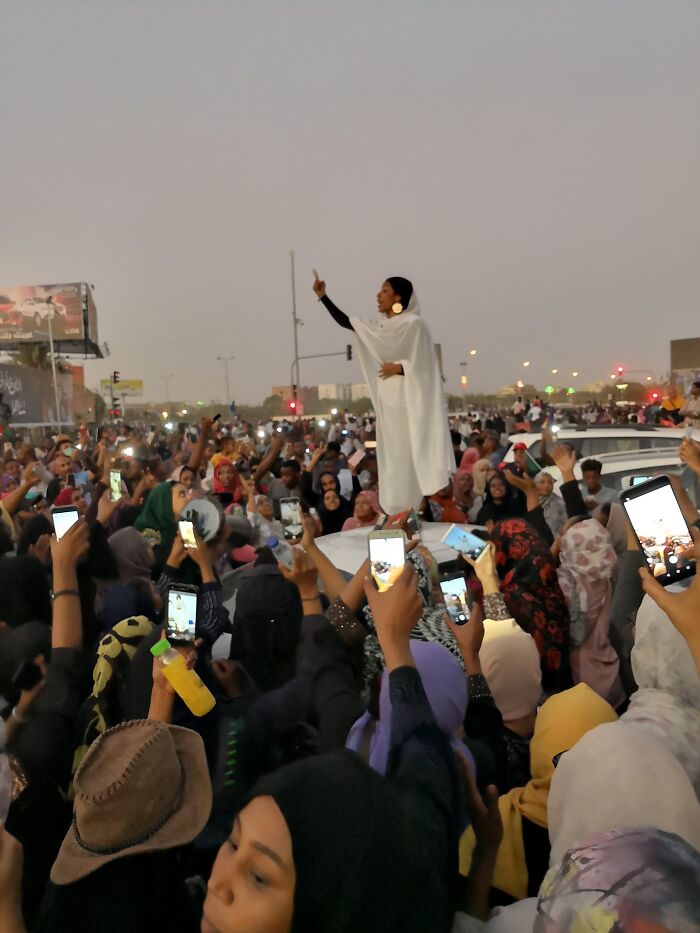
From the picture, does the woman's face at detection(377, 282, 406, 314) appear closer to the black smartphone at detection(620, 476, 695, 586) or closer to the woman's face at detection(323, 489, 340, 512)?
the black smartphone at detection(620, 476, 695, 586)

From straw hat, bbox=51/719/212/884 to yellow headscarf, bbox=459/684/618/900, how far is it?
41.0 inches

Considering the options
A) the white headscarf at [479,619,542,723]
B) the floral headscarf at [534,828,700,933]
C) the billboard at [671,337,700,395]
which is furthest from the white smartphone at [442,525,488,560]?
the billboard at [671,337,700,395]

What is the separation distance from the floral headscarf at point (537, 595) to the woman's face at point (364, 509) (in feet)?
7.91

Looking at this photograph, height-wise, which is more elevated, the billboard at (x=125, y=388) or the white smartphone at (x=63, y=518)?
the billboard at (x=125, y=388)

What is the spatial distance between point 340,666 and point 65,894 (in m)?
1.03

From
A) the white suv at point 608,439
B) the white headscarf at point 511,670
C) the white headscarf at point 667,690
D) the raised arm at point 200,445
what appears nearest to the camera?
the white headscarf at point 667,690

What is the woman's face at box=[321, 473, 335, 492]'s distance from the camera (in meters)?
7.78

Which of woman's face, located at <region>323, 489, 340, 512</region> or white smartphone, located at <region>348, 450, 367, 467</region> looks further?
white smartphone, located at <region>348, 450, 367, 467</region>

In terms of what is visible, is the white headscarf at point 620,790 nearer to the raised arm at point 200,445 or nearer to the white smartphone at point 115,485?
the white smartphone at point 115,485

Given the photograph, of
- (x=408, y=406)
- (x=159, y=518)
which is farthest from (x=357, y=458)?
(x=408, y=406)

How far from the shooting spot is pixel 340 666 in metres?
2.24

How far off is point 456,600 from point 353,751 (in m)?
1.10

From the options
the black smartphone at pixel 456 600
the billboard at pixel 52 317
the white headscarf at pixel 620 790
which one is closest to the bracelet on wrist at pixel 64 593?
the black smartphone at pixel 456 600

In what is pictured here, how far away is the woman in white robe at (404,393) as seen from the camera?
4.50 metres
